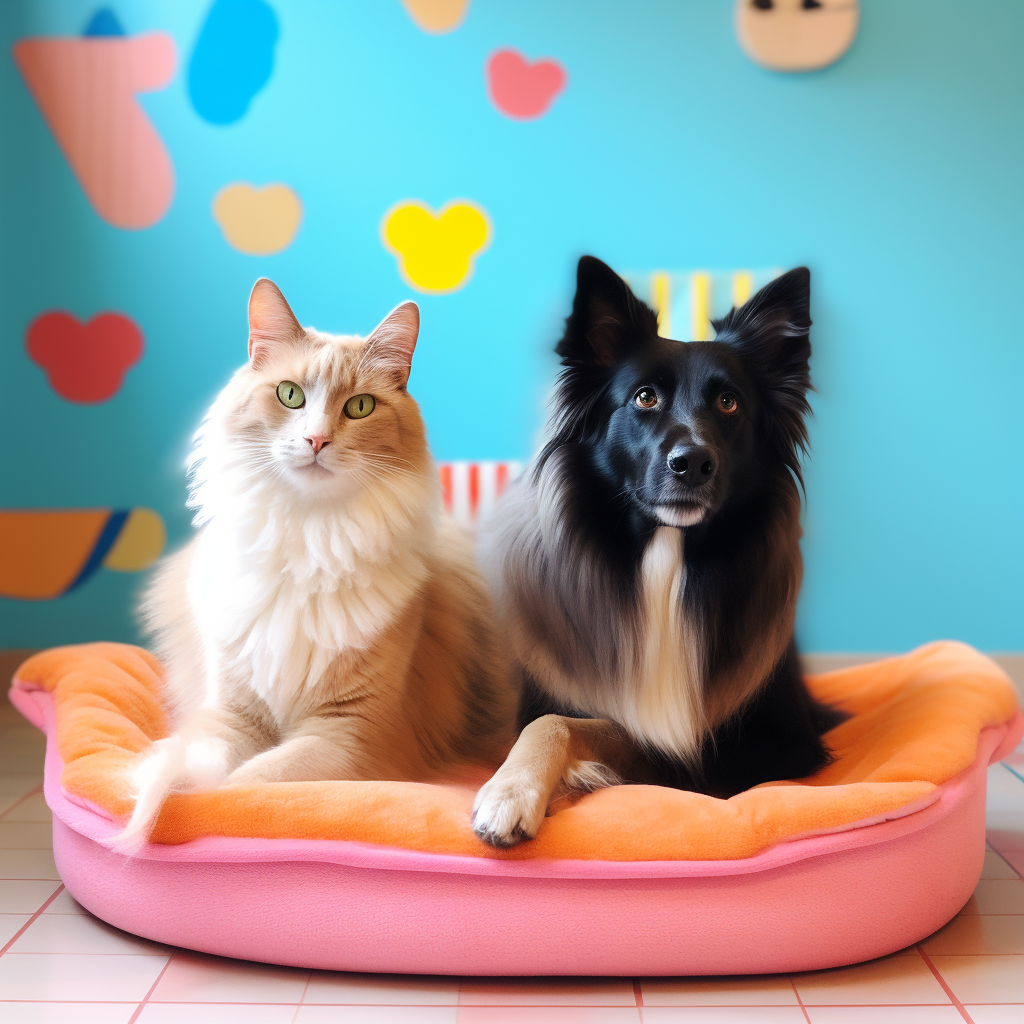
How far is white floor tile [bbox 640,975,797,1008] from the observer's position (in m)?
1.39

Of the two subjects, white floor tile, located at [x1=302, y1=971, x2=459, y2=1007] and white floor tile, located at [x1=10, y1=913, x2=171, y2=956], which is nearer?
white floor tile, located at [x1=302, y1=971, x2=459, y2=1007]

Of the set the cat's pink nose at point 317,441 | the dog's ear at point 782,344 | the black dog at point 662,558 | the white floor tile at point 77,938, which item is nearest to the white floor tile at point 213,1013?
the white floor tile at point 77,938

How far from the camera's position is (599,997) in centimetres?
141

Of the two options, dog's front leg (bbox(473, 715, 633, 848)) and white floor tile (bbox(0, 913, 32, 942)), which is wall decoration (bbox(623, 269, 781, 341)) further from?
white floor tile (bbox(0, 913, 32, 942))

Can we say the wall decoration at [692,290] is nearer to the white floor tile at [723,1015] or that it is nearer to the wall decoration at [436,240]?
the wall decoration at [436,240]

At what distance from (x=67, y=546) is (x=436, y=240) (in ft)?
5.49

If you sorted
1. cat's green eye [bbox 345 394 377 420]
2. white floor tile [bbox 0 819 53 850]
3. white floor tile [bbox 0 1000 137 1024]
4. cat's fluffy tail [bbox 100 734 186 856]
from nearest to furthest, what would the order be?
white floor tile [bbox 0 1000 137 1024], cat's fluffy tail [bbox 100 734 186 856], cat's green eye [bbox 345 394 377 420], white floor tile [bbox 0 819 53 850]

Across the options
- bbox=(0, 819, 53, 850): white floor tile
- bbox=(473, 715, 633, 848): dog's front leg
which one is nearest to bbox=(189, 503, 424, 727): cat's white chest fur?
bbox=(473, 715, 633, 848): dog's front leg

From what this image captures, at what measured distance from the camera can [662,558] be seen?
1.69 m

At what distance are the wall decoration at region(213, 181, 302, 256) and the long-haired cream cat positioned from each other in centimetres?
170

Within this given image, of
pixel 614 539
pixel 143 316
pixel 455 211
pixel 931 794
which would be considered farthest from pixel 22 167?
pixel 931 794

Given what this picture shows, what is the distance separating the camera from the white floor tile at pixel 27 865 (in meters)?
1.81

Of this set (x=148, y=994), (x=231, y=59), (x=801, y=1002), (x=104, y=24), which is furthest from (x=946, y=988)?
(x=104, y=24)

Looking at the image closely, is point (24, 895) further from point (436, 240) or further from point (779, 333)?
point (436, 240)
